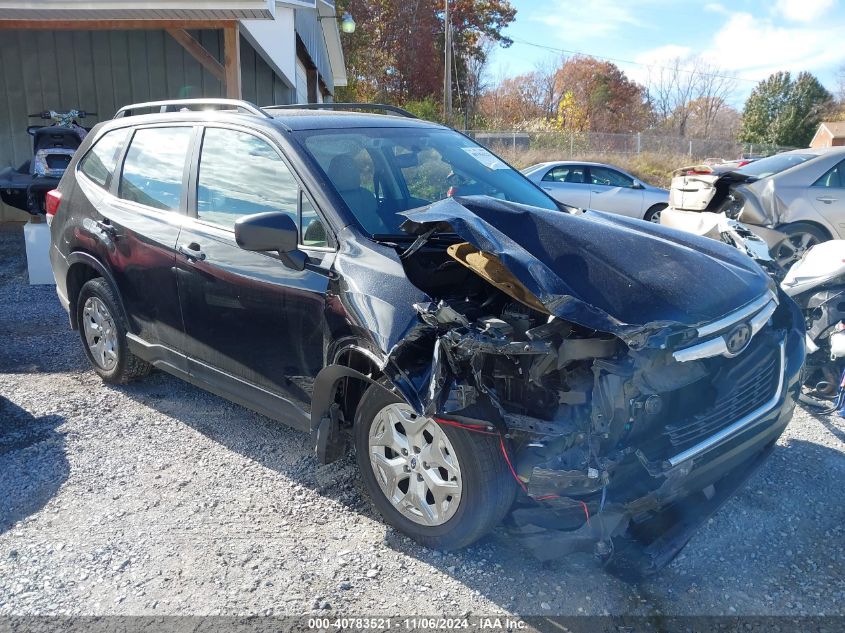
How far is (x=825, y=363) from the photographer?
4.40m

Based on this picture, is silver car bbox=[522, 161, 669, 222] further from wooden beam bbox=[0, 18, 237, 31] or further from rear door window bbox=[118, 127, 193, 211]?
rear door window bbox=[118, 127, 193, 211]

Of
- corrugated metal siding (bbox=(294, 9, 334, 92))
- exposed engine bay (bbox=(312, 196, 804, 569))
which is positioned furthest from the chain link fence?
exposed engine bay (bbox=(312, 196, 804, 569))

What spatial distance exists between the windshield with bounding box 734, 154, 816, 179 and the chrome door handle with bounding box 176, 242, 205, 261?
6.88 metres

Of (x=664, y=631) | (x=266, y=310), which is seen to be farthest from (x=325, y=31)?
(x=664, y=631)

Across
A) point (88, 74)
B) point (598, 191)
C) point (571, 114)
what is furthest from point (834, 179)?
point (571, 114)

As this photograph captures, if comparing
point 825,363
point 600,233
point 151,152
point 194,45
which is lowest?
point 825,363

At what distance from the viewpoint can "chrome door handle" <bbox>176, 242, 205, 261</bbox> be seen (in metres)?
3.81

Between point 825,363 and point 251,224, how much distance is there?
361cm

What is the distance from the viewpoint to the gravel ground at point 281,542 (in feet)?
9.20

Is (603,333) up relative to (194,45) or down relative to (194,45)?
down

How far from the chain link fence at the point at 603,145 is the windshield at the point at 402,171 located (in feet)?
72.2

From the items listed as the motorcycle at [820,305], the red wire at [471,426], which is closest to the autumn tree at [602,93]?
the motorcycle at [820,305]

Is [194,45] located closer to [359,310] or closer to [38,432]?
[38,432]

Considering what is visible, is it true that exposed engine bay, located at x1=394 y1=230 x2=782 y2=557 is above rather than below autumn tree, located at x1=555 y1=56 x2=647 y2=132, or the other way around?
below
